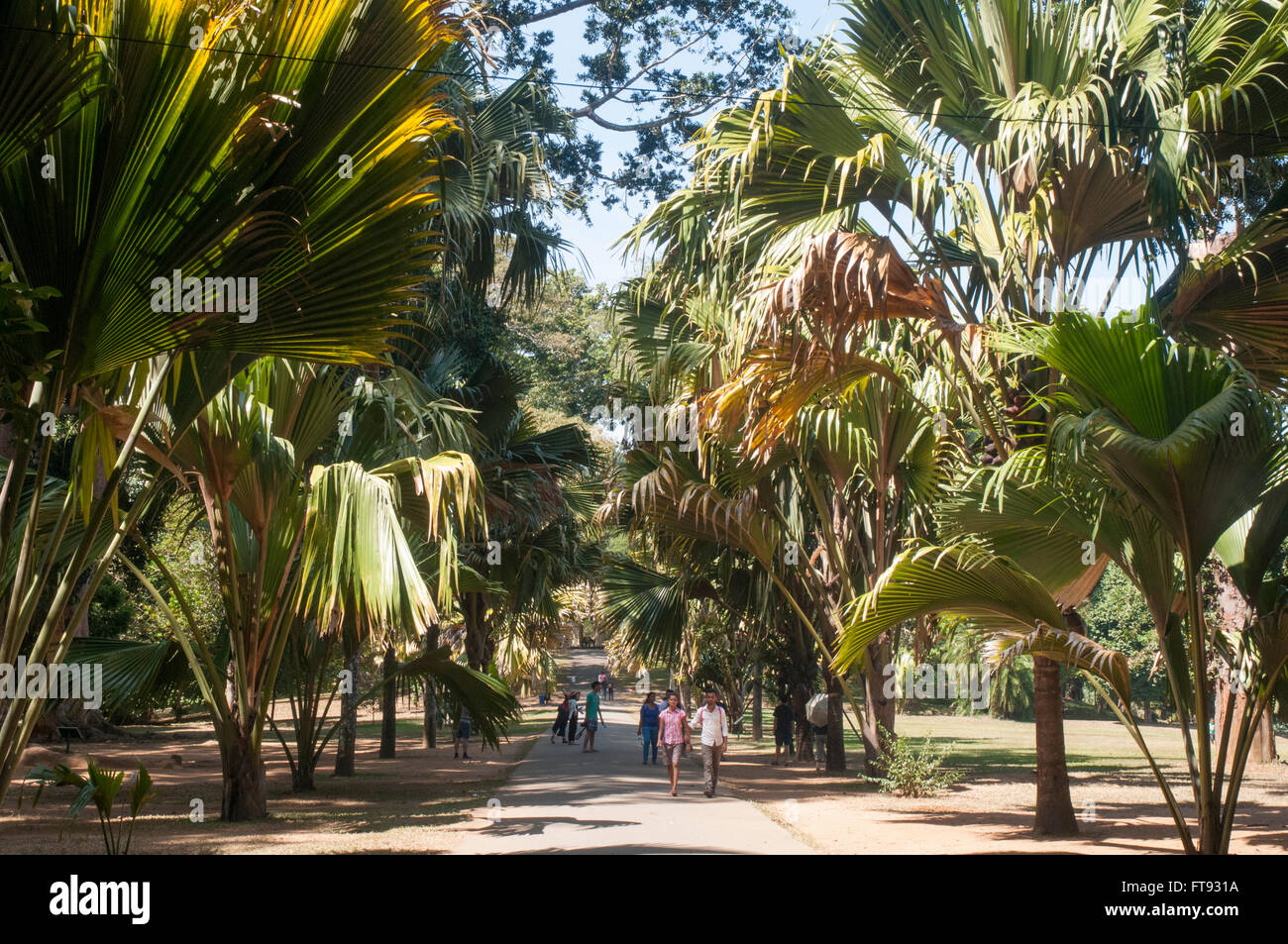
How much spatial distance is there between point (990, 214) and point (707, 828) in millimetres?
6199

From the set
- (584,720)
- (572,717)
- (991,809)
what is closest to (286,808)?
(991,809)

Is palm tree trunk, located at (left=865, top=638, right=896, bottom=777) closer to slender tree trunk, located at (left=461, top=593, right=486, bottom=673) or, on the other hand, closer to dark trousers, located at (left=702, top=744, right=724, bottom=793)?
dark trousers, located at (left=702, top=744, right=724, bottom=793)

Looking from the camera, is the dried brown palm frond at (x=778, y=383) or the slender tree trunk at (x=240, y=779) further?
the slender tree trunk at (x=240, y=779)

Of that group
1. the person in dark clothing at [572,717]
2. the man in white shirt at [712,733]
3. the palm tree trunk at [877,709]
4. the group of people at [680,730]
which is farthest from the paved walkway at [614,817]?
the person in dark clothing at [572,717]

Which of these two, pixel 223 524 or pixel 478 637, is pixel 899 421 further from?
pixel 478 637

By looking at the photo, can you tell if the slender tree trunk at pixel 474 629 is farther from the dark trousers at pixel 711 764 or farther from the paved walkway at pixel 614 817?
the dark trousers at pixel 711 764

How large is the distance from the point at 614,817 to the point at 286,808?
399 cm

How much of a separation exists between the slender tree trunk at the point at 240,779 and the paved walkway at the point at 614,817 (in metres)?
2.32

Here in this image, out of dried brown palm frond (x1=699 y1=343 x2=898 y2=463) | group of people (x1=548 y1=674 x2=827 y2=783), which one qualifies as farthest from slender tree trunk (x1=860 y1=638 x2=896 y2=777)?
dried brown palm frond (x1=699 y1=343 x2=898 y2=463)

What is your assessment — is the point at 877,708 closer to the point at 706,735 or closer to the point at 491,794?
the point at 706,735

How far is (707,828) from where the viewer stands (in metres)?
10.5

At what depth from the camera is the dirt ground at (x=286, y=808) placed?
9461 millimetres

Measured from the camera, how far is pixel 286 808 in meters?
12.6
